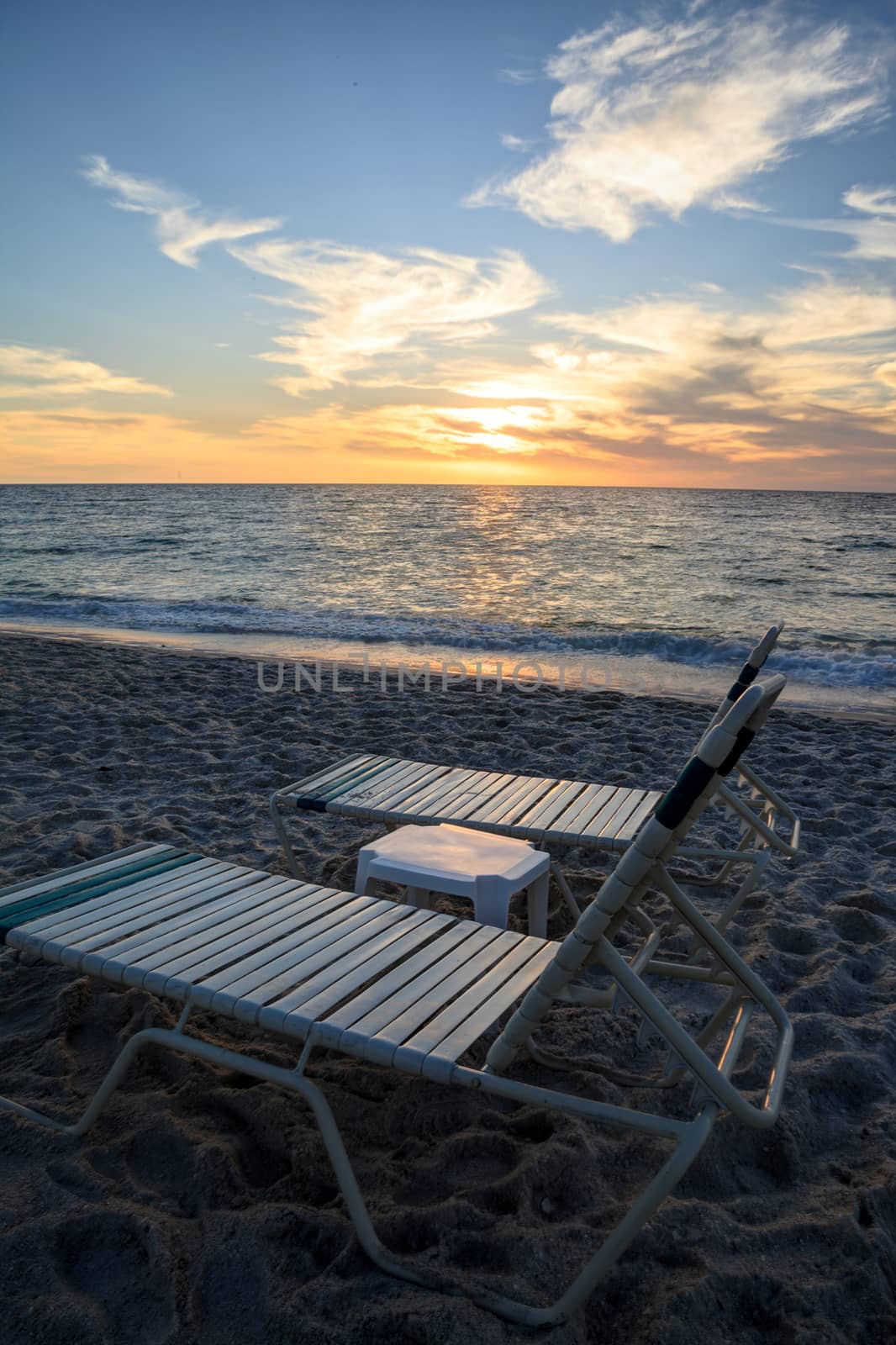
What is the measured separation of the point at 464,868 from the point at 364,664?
6795 millimetres

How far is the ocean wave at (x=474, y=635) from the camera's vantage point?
11.0 meters

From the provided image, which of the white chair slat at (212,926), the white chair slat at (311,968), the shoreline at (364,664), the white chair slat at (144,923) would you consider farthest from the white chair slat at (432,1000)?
the shoreline at (364,664)

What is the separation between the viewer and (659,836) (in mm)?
1460

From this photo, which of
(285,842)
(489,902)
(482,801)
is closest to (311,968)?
(489,902)

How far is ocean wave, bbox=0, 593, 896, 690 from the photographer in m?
11.0

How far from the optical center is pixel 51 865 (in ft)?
12.1

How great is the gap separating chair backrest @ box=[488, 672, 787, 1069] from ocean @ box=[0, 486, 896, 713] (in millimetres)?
6908

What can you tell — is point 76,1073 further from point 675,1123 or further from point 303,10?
point 303,10

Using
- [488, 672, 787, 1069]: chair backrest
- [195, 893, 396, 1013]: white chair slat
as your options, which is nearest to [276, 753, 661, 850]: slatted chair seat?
[195, 893, 396, 1013]: white chair slat

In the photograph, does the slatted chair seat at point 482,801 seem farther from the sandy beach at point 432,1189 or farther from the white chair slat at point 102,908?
the white chair slat at point 102,908

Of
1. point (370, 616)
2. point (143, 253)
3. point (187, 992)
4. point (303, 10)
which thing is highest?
point (303, 10)

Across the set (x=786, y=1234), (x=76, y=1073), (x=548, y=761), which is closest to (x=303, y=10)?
(x=548, y=761)

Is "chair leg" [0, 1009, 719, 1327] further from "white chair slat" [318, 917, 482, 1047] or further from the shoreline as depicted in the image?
the shoreline

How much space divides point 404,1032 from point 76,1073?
1.28 m
